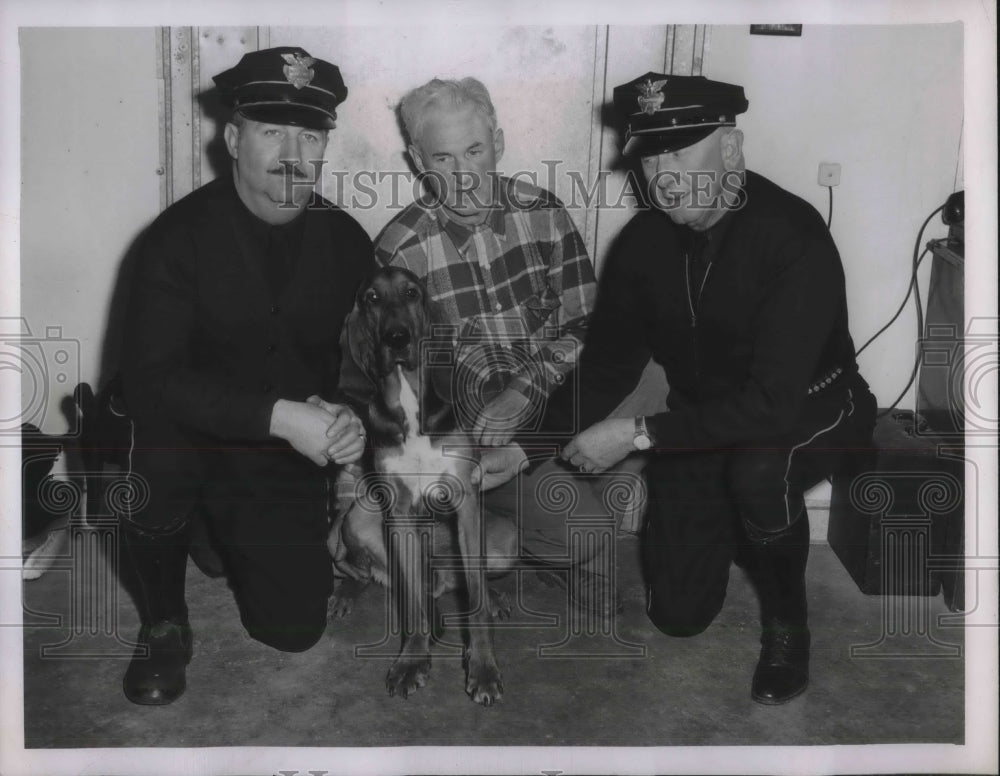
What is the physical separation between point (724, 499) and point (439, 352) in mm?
802

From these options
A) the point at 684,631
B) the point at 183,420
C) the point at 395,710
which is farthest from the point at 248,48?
the point at 684,631

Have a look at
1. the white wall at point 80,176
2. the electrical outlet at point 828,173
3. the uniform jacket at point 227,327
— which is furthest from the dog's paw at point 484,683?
the electrical outlet at point 828,173

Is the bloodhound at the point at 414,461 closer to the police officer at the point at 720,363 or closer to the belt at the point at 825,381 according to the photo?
the police officer at the point at 720,363

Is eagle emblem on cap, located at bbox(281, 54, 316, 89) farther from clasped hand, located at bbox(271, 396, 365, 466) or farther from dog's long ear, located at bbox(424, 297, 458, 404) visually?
clasped hand, located at bbox(271, 396, 365, 466)

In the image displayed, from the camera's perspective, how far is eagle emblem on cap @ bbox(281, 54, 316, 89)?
2373 mm

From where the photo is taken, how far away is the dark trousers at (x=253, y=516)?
2461 mm

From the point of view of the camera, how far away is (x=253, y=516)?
2.61m

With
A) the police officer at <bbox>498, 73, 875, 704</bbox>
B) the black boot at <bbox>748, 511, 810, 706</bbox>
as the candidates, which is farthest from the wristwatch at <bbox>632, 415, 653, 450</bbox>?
the black boot at <bbox>748, 511, 810, 706</bbox>

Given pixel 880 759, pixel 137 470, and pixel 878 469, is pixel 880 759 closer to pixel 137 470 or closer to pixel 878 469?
pixel 878 469

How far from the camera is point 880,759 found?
230cm

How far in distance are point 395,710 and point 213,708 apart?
1.39 ft

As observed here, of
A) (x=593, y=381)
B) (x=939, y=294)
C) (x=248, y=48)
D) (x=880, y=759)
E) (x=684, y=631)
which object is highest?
(x=248, y=48)

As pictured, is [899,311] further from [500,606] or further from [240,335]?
[240,335]

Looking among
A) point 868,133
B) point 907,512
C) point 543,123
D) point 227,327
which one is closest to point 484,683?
point 227,327
